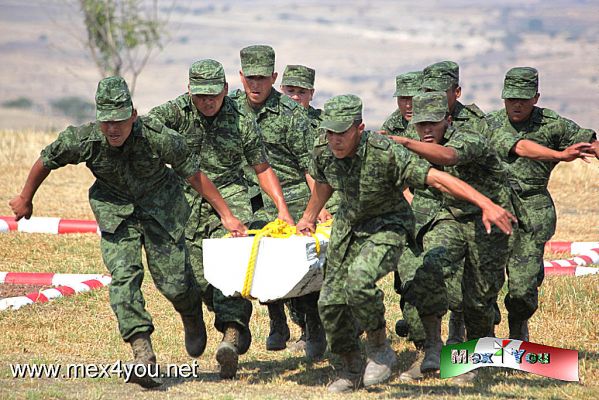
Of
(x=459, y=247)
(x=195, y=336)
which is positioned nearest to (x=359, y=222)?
(x=459, y=247)

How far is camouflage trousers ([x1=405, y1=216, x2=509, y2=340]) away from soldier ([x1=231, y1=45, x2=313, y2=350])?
5.79 feet

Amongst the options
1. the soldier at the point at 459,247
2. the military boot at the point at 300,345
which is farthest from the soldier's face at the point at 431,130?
the military boot at the point at 300,345

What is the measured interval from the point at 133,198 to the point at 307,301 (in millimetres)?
2007

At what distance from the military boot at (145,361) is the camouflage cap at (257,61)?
9.75 feet

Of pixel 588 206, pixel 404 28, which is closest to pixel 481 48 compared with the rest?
pixel 404 28

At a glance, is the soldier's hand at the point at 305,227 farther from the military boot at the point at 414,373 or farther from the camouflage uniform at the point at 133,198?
the military boot at the point at 414,373

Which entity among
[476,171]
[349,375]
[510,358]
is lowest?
[349,375]

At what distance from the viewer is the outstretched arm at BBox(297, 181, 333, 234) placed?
8398 millimetres

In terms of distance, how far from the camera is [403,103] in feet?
33.8

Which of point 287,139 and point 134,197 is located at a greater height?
point 287,139

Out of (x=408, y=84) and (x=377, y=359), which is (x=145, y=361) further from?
(x=408, y=84)

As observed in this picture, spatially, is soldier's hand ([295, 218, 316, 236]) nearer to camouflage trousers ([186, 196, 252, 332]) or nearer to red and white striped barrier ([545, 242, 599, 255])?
camouflage trousers ([186, 196, 252, 332])

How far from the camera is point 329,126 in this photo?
7816mm

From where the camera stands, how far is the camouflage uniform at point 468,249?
854 centimetres
